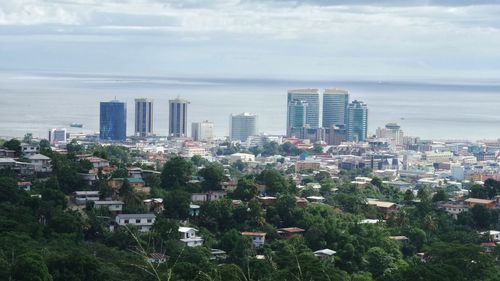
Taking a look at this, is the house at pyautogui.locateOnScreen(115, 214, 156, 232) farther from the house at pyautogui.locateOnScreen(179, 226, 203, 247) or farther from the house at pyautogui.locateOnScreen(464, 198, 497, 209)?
the house at pyautogui.locateOnScreen(464, 198, 497, 209)

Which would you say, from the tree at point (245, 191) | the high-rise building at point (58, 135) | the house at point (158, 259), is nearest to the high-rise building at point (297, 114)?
the high-rise building at point (58, 135)

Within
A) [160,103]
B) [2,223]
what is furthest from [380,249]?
[160,103]

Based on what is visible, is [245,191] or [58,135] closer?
[245,191]

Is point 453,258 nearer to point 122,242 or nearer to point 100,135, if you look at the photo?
point 122,242

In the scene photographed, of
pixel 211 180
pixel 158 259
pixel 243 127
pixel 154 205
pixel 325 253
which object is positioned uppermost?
pixel 211 180

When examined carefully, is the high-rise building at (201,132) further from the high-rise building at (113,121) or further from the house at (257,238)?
the house at (257,238)

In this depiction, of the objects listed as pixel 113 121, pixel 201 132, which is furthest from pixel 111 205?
pixel 201 132

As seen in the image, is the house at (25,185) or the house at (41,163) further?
the house at (41,163)

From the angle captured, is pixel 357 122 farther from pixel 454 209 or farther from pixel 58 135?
pixel 454 209
